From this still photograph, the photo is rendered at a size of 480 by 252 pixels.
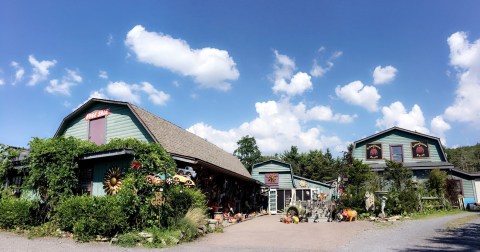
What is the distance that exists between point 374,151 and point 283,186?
338 inches

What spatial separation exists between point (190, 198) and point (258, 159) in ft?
147

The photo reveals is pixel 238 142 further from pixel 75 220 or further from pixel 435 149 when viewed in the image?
pixel 75 220

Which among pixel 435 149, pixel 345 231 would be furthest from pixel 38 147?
pixel 435 149

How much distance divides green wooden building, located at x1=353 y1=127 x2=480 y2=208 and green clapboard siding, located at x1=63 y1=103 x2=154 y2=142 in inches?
759

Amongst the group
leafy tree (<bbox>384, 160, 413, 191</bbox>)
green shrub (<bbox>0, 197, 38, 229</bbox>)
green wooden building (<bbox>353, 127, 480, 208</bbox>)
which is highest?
green wooden building (<bbox>353, 127, 480, 208</bbox>)

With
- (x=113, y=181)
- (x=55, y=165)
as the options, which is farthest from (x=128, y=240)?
(x=55, y=165)

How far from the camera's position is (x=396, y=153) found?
28609mm

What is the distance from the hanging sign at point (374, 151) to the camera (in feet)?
95.5

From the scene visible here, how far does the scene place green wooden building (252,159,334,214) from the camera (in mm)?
30669

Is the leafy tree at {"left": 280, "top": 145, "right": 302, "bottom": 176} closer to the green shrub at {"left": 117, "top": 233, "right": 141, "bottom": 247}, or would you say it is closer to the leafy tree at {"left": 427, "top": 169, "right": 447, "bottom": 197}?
the leafy tree at {"left": 427, "top": 169, "right": 447, "bottom": 197}

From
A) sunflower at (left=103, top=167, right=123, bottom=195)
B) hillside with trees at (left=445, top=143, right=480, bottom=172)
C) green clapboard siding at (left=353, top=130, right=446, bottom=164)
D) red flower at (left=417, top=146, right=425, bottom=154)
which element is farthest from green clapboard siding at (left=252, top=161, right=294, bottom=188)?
hillside with trees at (left=445, top=143, right=480, bottom=172)

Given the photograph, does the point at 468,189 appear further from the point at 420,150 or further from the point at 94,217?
the point at 94,217

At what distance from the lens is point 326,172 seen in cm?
5325

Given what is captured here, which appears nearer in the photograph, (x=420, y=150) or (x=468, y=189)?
(x=468, y=189)
